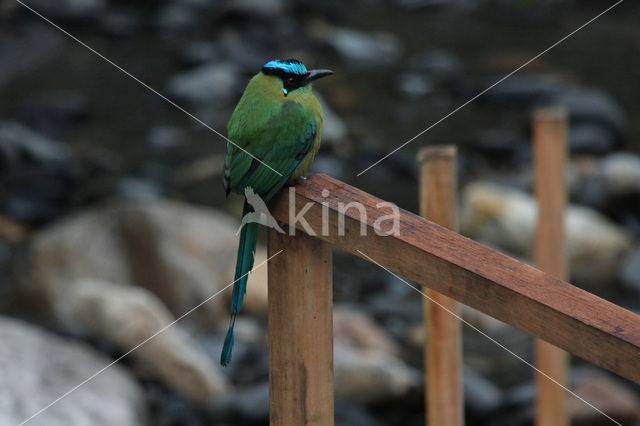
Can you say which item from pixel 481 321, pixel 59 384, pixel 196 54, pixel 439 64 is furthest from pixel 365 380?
pixel 196 54

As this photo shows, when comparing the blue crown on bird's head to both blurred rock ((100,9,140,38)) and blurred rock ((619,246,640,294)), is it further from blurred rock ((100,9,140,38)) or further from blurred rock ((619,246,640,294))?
blurred rock ((100,9,140,38))

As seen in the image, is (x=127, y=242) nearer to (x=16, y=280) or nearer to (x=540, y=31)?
(x=16, y=280)

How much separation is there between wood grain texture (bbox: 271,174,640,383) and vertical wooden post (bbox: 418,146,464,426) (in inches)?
36.0

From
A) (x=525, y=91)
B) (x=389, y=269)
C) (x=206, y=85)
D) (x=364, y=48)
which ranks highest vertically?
(x=389, y=269)

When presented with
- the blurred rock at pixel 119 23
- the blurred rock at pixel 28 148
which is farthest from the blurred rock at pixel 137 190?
the blurred rock at pixel 119 23

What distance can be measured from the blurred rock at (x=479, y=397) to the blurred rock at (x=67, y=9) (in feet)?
28.7

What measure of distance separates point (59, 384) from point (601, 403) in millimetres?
2707

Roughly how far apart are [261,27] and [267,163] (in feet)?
34.4

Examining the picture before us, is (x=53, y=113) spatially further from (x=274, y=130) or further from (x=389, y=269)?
(x=389, y=269)

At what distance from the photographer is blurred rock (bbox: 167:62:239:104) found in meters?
10.0

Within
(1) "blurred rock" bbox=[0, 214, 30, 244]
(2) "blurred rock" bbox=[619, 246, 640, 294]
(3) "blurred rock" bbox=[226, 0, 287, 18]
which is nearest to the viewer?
(2) "blurred rock" bbox=[619, 246, 640, 294]

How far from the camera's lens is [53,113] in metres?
9.53

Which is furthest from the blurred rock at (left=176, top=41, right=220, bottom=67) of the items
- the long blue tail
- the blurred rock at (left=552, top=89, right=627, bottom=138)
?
the long blue tail

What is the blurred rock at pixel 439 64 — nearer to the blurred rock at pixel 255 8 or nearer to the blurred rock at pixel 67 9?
the blurred rock at pixel 255 8
